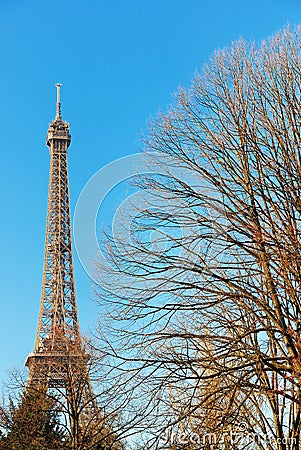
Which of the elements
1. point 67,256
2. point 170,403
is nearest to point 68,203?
point 67,256

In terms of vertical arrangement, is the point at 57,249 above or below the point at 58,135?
below

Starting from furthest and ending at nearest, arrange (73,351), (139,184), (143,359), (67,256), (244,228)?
(67,256)
(73,351)
(139,184)
(244,228)
(143,359)

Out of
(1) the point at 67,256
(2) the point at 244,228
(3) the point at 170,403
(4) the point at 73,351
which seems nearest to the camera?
(2) the point at 244,228

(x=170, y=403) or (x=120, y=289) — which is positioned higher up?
(x=120, y=289)

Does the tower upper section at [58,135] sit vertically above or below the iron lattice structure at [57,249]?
above

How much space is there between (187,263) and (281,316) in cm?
112

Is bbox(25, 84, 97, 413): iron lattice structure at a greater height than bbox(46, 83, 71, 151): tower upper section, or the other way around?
bbox(46, 83, 71, 151): tower upper section

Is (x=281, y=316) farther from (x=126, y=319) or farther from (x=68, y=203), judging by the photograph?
(x=68, y=203)

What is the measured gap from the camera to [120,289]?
23.7ft

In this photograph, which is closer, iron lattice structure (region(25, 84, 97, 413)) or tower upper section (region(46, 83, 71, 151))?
iron lattice structure (region(25, 84, 97, 413))

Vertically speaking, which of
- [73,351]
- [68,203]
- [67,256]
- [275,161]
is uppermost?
[68,203]

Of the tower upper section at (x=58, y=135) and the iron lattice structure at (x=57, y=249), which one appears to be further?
the tower upper section at (x=58, y=135)

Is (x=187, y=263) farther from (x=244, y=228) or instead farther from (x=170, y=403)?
(x=170, y=403)

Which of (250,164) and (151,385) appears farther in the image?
(250,164)
